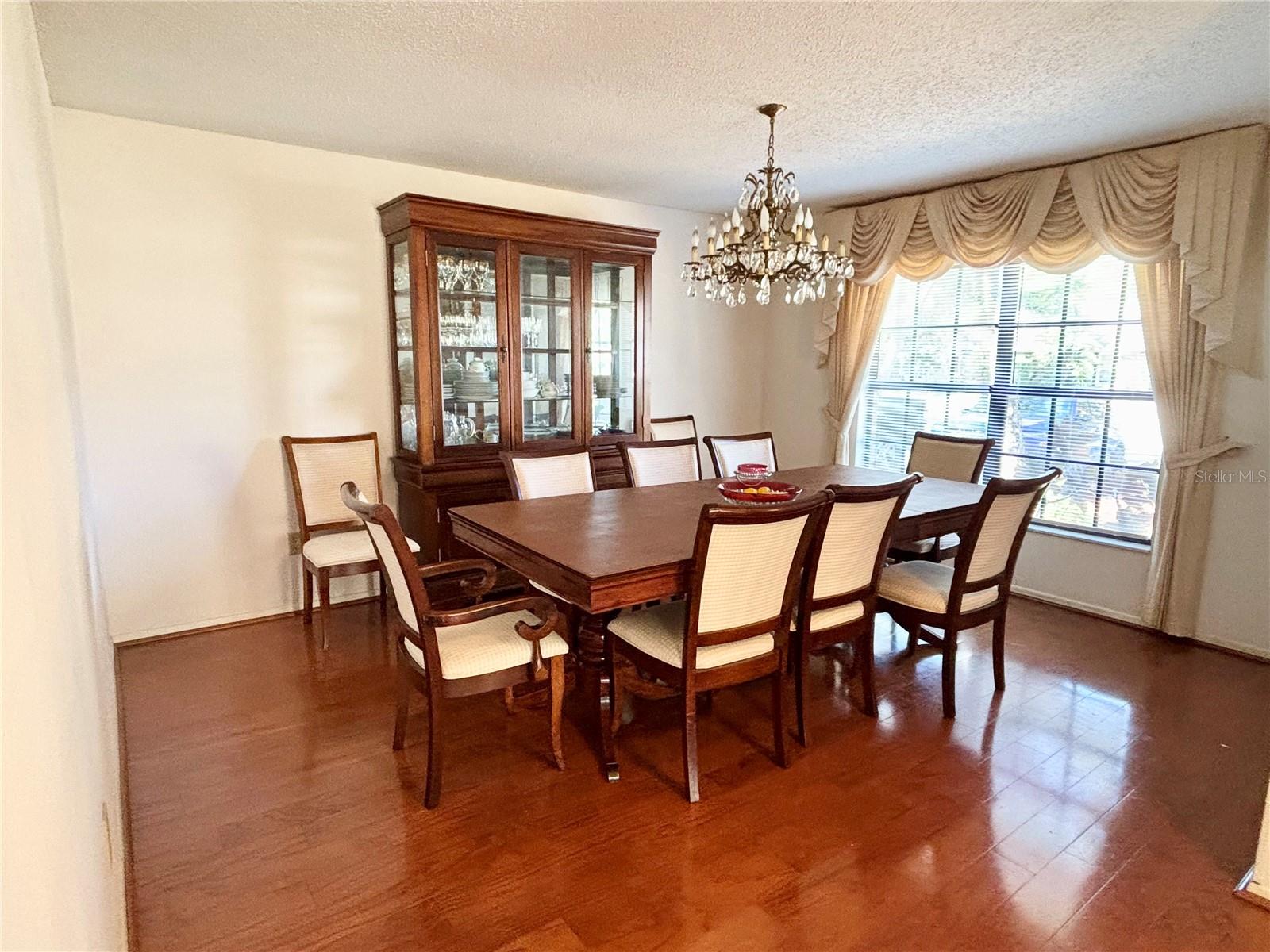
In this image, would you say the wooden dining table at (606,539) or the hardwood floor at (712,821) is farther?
the wooden dining table at (606,539)

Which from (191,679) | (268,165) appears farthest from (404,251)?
(191,679)

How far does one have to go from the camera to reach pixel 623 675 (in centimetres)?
244

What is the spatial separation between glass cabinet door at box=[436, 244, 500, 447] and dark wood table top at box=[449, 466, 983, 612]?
100cm

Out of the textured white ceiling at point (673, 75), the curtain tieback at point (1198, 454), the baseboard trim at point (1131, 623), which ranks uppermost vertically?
the textured white ceiling at point (673, 75)

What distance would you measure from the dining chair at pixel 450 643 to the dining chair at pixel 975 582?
1409mm

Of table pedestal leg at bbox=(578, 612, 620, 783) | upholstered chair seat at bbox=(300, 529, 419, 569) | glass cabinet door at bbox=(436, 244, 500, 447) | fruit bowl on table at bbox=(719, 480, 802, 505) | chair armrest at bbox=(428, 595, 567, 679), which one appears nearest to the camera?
chair armrest at bbox=(428, 595, 567, 679)

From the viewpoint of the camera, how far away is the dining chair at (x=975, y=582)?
2.65 meters

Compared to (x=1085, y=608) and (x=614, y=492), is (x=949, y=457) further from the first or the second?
(x=614, y=492)

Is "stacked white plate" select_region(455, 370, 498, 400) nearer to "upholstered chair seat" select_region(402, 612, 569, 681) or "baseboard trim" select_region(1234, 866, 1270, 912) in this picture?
"upholstered chair seat" select_region(402, 612, 569, 681)

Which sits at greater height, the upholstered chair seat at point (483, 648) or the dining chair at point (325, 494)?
the dining chair at point (325, 494)

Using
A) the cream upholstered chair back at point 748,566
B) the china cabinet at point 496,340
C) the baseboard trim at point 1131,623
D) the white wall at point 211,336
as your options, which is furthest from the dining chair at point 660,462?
the baseboard trim at point 1131,623

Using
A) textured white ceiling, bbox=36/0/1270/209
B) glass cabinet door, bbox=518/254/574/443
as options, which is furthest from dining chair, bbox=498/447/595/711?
textured white ceiling, bbox=36/0/1270/209

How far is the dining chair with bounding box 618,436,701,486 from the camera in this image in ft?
12.0

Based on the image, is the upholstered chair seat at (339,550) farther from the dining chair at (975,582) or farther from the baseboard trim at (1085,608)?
the baseboard trim at (1085,608)
